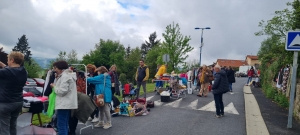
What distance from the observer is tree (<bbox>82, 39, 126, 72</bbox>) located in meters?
72.9

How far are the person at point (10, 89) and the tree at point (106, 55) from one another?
6715 cm

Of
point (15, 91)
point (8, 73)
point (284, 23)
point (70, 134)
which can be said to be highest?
point (284, 23)

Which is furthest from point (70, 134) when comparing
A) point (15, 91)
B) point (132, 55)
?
point (132, 55)

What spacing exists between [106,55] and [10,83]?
237 ft

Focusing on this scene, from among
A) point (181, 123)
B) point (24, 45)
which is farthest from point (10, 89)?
point (24, 45)

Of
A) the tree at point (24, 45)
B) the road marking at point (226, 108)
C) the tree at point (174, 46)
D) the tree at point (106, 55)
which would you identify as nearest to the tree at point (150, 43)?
the tree at point (106, 55)

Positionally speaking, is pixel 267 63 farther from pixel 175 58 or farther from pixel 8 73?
pixel 8 73

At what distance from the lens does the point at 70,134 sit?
20.8ft

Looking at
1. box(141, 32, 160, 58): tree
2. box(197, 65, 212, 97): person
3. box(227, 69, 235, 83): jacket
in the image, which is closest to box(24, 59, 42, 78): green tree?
box(141, 32, 160, 58): tree

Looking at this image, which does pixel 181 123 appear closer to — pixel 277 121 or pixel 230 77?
pixel 277 121

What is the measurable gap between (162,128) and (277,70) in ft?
33.4

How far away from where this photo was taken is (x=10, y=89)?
451cm

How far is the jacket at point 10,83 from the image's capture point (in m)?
4.41

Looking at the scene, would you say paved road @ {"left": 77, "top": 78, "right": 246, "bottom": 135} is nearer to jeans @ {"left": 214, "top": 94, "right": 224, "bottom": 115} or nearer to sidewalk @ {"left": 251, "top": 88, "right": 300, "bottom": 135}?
jeans @ {"left": 214, "top": 94, "right": 224, "bottom": 115}
